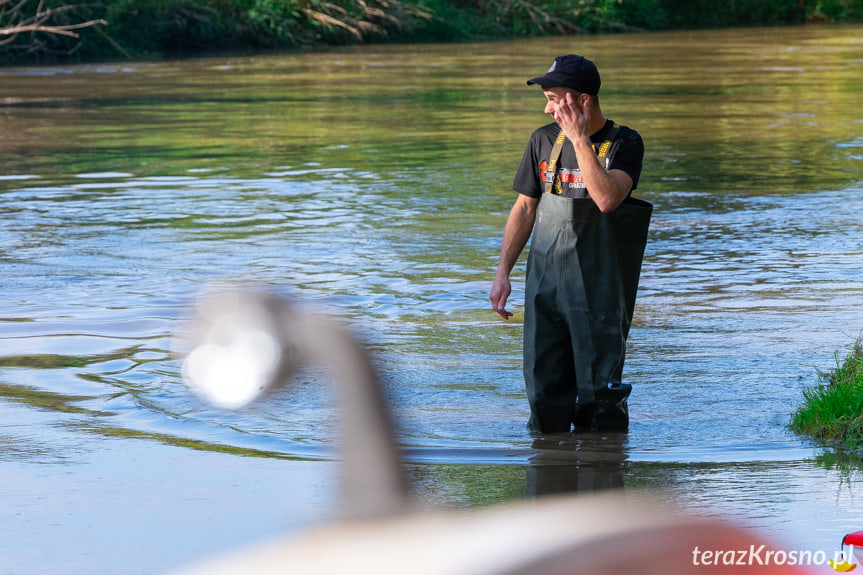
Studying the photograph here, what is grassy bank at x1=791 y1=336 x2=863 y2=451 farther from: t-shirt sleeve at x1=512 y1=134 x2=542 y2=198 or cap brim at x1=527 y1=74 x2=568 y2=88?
cap brim at x1=527 y1=74 x2=568 y2=88

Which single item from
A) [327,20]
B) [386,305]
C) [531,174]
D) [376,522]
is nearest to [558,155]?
[531,174]

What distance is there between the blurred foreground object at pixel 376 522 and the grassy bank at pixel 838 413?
4719 millimetres

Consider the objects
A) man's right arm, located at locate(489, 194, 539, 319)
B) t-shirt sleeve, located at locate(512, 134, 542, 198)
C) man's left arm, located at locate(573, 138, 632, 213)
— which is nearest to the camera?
man's left arm, located at locate(573, 138, 632, 213)

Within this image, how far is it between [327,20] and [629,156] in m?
39.8

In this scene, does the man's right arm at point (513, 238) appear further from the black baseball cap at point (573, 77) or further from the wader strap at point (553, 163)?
the black baseball cap at point (573, 77)

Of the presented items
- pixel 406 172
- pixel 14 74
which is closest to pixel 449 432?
pixel 406 172

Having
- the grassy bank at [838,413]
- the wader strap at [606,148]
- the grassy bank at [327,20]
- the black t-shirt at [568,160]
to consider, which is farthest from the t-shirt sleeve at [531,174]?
the grassy bank at [327,20]

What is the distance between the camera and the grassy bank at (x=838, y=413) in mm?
5559

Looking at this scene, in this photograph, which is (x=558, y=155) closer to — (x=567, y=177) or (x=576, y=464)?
(x=567, y=177)

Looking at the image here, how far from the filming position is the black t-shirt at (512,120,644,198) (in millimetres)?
5176

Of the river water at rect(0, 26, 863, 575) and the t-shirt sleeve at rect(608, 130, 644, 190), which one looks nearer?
the river water at rect(0, 26, 863, 575)

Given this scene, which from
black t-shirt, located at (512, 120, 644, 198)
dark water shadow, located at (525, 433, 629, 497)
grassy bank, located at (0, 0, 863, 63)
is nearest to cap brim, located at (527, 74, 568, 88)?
black t-shirt, located at (512, 120, 644, 198)

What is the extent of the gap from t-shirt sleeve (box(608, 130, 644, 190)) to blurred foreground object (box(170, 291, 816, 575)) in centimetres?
415

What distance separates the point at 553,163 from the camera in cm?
522
